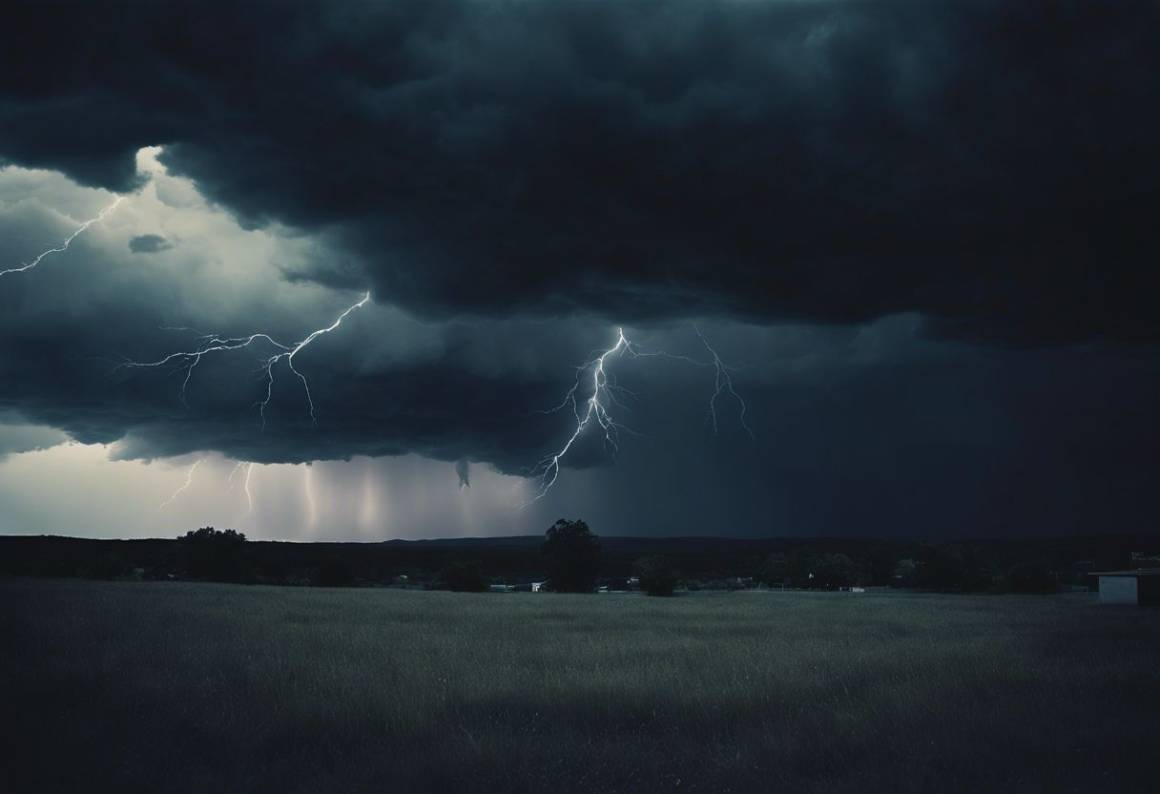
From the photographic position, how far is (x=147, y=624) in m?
22.8

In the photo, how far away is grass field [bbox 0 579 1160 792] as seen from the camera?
8.65 meters

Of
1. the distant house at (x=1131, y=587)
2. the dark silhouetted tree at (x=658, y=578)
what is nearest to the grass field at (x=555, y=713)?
the distant house at (x=1131, y=587)

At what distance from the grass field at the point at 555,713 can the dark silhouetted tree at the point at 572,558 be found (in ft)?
189

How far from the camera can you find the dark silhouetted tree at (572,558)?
79375 millimetres

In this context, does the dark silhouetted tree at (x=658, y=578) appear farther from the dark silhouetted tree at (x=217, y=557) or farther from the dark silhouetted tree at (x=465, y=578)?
the dark silhouetted tree at (x=217, y=557)

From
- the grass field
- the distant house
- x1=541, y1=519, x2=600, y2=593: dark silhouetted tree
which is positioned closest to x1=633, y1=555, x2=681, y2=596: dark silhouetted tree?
x1=541, y1=519, x2=600, y2=593: dark silhouetted tree

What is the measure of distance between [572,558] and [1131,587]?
1736 inches

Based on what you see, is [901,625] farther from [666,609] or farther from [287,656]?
[287,656]

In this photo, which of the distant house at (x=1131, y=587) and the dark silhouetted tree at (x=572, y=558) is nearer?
the distant house at (x=1131, y=587)

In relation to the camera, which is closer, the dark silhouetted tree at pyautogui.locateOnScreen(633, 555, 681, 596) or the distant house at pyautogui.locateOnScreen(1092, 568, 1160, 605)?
the distant house at pyautogui.locateOnScreen(1092, 568, 1160, 605)

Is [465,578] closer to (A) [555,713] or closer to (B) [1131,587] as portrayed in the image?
(B) [1131,587]

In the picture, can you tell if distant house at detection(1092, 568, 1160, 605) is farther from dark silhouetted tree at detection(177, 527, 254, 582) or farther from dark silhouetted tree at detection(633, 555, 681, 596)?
dark silhouetted tree at detection(177, 527, 254, 582)

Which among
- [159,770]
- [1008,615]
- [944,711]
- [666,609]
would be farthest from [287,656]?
[1008,615]

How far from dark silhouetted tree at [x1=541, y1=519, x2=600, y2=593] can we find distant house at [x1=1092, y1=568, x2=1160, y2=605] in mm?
41413
